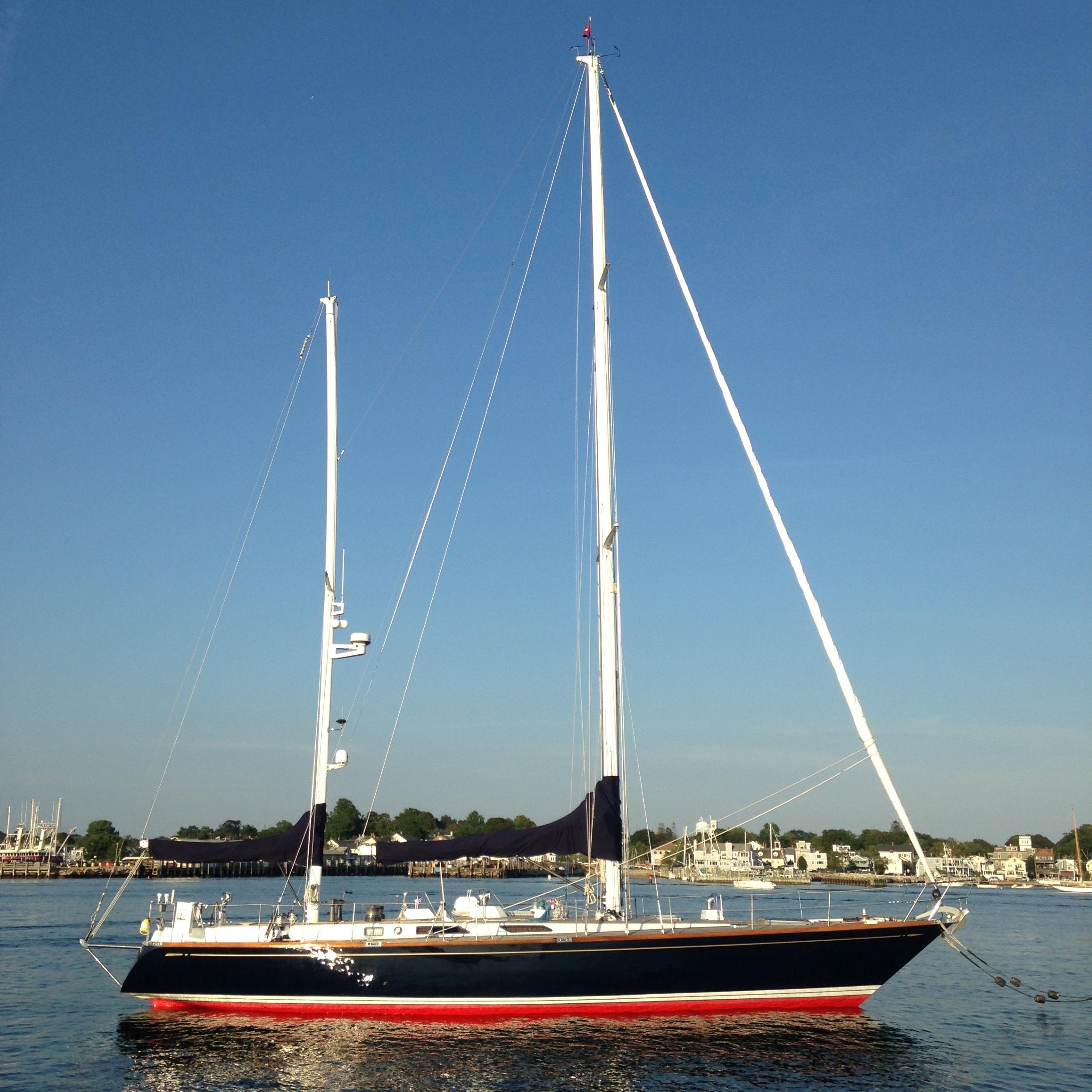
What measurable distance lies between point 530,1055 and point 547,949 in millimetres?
1941

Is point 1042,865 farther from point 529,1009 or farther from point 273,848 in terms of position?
point 273,848

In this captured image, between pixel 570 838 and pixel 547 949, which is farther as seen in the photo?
pixel 570 838

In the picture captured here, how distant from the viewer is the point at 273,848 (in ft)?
73.9

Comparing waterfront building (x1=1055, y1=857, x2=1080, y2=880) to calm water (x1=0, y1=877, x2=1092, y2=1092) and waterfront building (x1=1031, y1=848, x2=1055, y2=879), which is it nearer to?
waterfront building (x1=1031, y1=848, x2=1055, y2=879)

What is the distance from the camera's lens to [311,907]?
21.4m

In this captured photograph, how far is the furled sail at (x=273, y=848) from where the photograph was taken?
22.2 m

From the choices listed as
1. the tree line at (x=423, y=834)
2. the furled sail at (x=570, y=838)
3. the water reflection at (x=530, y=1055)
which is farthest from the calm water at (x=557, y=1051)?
the tree line at (x=423, y=834)

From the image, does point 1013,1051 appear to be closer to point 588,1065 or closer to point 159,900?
point 588,1065

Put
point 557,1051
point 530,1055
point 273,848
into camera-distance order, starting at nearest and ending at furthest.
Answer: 1. point 530,1055
2. point 557,1051
3. point 273,848

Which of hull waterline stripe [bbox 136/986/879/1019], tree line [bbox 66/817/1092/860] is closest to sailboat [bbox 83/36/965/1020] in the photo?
hull waterline stripe [bbox 136/986/879/1019]

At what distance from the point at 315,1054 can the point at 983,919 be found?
187ft

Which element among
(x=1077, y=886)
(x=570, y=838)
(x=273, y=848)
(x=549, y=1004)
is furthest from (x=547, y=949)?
(x=1077, y=886)

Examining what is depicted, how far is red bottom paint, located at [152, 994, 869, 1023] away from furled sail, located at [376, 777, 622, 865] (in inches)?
114

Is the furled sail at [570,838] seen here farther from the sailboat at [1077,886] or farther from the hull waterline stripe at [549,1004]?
the sailboat at [1077,886]
